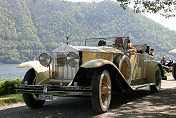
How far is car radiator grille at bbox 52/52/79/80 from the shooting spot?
6154mm

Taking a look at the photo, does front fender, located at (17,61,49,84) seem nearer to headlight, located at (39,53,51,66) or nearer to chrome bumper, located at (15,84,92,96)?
headlight, located at (39,53,51,66)

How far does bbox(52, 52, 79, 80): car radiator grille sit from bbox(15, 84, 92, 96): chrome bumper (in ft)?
2.51

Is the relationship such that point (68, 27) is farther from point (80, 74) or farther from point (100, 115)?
point (100, 115)

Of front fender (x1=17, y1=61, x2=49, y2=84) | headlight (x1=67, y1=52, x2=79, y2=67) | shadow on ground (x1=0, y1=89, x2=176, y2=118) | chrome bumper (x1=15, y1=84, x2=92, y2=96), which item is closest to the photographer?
chrome bumper (x1=15, y1=84, x2=92, y2=96)

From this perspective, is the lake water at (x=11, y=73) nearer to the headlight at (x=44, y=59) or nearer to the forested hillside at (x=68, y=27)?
the headlight at (x=44, y=59)

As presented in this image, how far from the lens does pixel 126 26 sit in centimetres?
15175

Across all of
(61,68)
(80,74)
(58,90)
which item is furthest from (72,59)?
(58,90)

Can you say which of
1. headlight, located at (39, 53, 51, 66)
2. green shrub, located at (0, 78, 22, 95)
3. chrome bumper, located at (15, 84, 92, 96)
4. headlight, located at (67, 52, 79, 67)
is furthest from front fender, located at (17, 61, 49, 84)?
green shrub, located at (0, 78, 22, 95)

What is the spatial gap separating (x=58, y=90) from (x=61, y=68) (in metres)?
0.92

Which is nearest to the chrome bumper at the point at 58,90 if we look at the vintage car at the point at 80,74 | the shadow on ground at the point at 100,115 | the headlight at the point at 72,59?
the vintage car at the point at 80,74

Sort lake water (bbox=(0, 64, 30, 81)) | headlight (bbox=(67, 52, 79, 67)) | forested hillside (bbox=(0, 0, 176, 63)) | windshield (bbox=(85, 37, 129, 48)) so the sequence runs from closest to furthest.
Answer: headlight (bbox=(67, 52, 79, 67))
windshield (bbox=(85, 37, 129, 48))
lake water (bbox=(0, 64, 30, 81))
forested hillside (bbox=(0, 0, 176, 63))

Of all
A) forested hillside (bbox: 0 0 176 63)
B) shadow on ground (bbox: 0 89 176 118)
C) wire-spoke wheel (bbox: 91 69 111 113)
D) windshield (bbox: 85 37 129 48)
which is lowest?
shadow on ground (bbox: 0 89 176 118)

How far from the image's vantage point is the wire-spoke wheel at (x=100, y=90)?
5191 mm

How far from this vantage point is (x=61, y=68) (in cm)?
625
